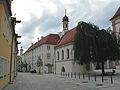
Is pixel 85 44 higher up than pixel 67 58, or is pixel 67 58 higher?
pixel 85 44

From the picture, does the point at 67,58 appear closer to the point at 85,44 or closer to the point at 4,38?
the point at 85,44

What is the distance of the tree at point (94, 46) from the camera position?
41.8 metres

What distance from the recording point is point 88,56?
4191cm

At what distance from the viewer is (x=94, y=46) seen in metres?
41.8

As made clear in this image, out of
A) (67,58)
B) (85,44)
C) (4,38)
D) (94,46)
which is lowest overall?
(67,58)

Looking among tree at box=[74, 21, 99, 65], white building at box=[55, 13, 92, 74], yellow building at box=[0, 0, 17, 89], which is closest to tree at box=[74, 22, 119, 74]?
tree at box=[74, 21, 99, 65]

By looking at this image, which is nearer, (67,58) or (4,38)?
(4,38)

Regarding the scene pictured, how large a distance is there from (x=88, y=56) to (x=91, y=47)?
1.65 meters

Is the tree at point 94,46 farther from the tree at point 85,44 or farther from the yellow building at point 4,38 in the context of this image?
the yellow building at point 4,38

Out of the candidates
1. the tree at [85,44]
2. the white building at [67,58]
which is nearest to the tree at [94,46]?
the tree at [85,44]

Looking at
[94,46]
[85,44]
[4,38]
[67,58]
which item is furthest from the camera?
[67,58]

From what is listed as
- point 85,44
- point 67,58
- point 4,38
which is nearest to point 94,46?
point 85,44

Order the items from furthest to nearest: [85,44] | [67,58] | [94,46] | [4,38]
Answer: [67,58], [85,44], [94,46], [4,38]

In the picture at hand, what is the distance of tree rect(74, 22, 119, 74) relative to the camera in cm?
4181
